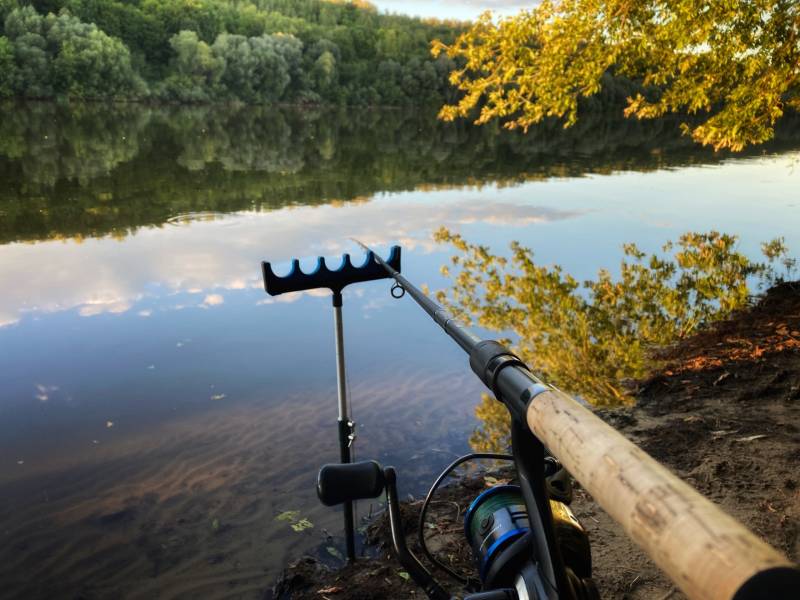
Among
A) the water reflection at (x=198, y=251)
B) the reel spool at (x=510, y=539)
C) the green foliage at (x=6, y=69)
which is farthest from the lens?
the green foliage at (x=6, y=69)

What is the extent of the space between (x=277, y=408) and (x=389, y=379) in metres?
1.51

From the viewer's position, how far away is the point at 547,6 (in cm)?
932

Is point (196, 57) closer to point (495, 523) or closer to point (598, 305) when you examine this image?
point (598, 305)

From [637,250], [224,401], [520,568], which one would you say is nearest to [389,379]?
[224,401]

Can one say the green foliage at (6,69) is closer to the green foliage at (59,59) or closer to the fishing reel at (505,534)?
the green foliage at (59,59)

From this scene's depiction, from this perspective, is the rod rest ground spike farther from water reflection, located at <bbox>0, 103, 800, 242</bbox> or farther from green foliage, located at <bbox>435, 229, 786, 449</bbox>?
water reflection, located at <bbox>0, 103, 800, 242</bbox>

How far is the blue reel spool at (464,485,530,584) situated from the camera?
182cm

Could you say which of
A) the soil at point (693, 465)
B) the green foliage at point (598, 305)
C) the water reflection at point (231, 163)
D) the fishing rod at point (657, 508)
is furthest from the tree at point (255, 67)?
the fishing rod at point (657, 508)

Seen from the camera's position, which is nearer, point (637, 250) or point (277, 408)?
point (277, 408)

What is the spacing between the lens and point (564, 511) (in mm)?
1874

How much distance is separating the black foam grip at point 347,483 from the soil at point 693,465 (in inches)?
65.4

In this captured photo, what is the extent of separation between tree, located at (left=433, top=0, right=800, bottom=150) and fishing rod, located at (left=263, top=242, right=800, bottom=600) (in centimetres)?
782

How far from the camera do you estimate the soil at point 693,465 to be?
3742mm

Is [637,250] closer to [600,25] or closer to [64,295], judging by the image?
[600,25]
